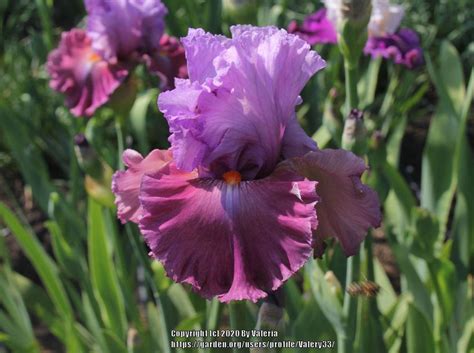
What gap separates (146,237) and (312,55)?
28 centimetres

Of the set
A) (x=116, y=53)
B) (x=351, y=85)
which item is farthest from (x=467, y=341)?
(x=116, y=53)

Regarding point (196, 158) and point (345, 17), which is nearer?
point (196, 158)

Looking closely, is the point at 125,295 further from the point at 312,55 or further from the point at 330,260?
the point at 312,55

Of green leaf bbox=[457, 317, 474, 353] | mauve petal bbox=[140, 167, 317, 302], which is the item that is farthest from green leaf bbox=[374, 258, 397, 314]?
mauve petal bbox=[140, 167, 317, 302]

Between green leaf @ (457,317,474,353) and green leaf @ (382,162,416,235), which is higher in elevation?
green leaf @ (382,162,416,235)

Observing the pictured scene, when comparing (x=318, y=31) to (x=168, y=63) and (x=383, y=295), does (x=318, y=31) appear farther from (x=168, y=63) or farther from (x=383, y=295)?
(x=383, y=295)

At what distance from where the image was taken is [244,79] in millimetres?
729

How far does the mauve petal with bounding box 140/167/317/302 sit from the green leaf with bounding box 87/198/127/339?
700 millimetres

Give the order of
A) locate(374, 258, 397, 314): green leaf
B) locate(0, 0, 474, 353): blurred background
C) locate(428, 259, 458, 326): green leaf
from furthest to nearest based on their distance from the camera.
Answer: locate(374, 258, 397, 314): green leaf < locate(428, 259, 458, 326): green leaf < locate(0, 0, 474, 353): blurred background

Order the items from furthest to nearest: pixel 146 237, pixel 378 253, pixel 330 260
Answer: pixel 378 253
pixel 330 260
pixel 146 237

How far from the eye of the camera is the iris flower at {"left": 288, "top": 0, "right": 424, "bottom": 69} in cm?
160

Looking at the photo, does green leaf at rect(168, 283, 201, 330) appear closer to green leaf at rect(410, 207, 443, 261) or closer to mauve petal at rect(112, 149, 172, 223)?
A: green leaf at rect(410, 207, 443, 261)

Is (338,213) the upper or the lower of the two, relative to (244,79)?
lower

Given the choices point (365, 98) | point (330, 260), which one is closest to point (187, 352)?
point (330, 260)
